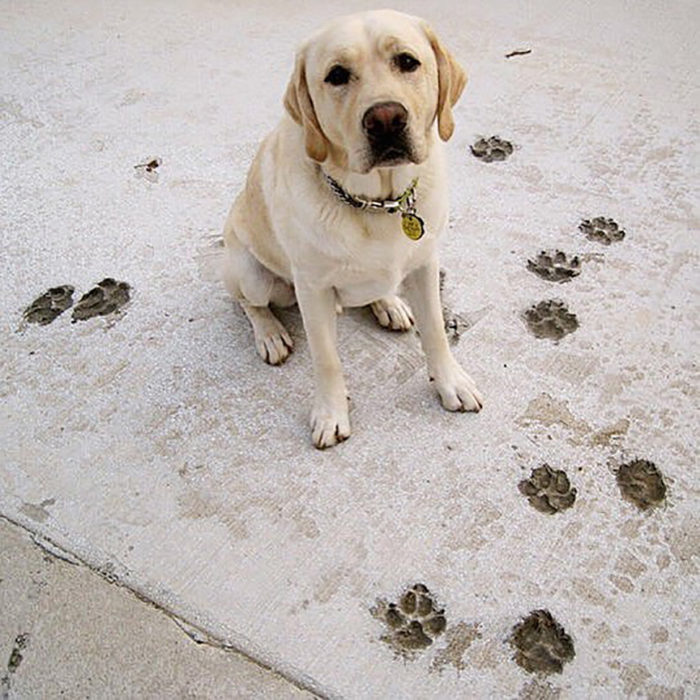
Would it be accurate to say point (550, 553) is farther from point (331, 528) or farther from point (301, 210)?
point (301, 210)

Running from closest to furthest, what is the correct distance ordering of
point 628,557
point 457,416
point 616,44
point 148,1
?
point 628,557
point 457,416
point 616,44
point 148,1

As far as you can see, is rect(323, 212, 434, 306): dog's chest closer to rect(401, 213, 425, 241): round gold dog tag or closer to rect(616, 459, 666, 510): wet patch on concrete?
rect(401, 213, 425, 241): round gold dog tag

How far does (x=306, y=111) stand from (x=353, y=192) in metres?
0.17

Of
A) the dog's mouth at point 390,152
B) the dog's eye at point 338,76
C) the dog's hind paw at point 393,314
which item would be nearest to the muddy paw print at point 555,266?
the dog's hind paw at point 393,314

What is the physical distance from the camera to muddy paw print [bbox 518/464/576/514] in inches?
60.0

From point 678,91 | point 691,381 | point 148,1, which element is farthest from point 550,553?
point 148,1

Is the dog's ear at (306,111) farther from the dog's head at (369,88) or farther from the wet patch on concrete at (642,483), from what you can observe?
the wet patch on concrete at (642,483)

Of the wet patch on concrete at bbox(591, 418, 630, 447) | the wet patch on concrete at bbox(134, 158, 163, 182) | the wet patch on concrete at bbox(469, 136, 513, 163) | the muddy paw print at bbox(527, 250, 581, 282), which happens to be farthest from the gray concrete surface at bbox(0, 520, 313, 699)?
the wet patch on concrete at bbox(469, 136, 513, 163)

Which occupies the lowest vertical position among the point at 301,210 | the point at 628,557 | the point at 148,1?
the point at 628,557

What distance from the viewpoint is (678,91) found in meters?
2.70

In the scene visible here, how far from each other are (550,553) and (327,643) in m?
0.48

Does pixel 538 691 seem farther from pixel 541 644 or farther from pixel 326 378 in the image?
pixel 326 378

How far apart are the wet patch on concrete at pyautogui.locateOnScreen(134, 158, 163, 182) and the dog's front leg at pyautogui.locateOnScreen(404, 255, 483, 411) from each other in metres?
1.26

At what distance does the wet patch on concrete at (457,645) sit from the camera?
1.29 m
